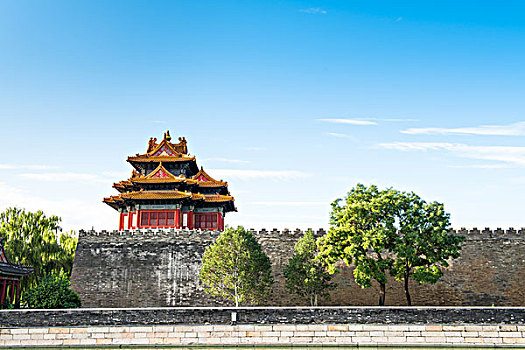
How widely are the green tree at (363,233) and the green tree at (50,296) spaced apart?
12.1 m

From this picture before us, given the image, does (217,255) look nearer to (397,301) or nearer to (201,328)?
(201,328)

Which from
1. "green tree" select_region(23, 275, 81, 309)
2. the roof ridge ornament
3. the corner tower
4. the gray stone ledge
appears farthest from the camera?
the roof ridge ornament

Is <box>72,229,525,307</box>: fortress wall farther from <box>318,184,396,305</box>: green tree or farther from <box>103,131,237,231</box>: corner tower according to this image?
<box>318,184,396,305</box>: green tree

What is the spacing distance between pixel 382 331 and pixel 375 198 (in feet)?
24.5

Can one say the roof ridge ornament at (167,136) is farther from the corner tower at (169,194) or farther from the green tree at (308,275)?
the green tree at (308,275)

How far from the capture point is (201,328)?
17.6 m

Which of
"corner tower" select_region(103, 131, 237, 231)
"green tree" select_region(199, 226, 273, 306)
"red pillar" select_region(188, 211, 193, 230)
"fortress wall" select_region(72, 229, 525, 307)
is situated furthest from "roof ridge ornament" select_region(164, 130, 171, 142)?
"green tree" select_region(199, 226, 273, 306)

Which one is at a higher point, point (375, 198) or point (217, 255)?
point (375, 198)

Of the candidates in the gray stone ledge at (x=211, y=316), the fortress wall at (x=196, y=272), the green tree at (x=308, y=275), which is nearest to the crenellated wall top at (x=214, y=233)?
the fortress wall at (x=196, y=272)

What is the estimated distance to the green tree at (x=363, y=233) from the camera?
74.5ft

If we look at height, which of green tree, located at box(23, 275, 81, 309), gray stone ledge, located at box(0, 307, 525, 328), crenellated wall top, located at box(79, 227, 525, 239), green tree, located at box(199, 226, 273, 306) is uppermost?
crenellated wall top, located at box(79, 227, 525, 239)

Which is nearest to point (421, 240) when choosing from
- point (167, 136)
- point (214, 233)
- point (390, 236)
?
point (390, 236)

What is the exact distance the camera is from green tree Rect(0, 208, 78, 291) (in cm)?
3034

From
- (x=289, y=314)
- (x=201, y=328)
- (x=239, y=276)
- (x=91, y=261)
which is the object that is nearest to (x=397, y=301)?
(x=239, y=276)
